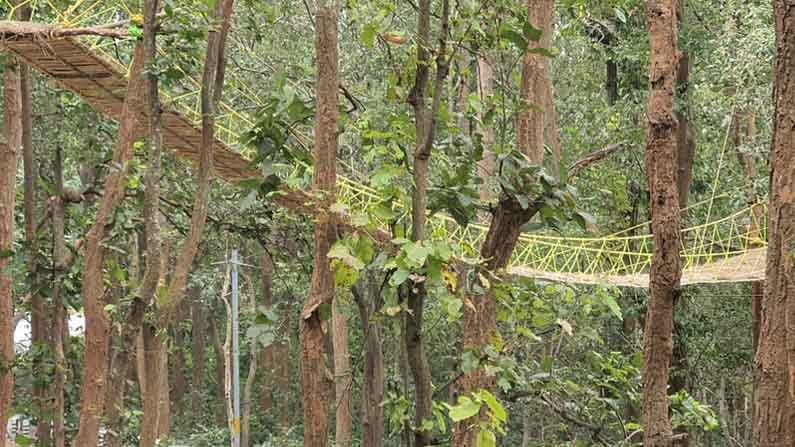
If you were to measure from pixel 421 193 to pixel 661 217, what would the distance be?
1.13m

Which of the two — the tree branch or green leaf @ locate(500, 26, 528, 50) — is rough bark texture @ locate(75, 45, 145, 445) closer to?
green leaf @ locate(500, 26, 528, 50)

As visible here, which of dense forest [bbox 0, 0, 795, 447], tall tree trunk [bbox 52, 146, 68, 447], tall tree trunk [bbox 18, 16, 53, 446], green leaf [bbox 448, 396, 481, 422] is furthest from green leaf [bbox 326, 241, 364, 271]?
tall tree trunk [bbox 18, 16, 53, 446]

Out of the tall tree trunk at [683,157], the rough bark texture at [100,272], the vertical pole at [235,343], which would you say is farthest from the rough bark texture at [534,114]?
the vertical pole at [235,343]

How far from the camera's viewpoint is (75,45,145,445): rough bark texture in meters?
3.87

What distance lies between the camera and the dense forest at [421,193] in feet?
7.45

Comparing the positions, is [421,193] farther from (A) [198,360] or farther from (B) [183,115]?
(A) [198,360]

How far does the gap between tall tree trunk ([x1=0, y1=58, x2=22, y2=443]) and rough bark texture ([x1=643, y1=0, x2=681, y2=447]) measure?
322 centimetres

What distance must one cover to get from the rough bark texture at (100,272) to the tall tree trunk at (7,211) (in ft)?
3.13

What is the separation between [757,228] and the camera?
6.60m

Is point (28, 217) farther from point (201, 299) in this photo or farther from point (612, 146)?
point (201, 299)

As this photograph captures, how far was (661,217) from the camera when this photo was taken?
9.87 ft

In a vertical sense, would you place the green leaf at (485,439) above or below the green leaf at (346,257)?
below

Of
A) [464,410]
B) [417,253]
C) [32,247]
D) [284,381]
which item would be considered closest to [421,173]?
[417,253]

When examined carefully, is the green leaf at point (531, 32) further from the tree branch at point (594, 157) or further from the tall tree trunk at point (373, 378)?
the tall tree trunk at point (373, 378)
